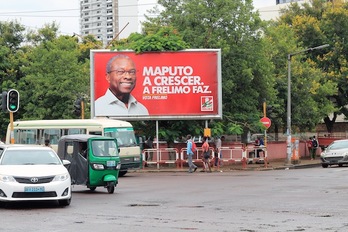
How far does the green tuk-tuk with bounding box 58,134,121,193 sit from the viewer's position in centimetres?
2380

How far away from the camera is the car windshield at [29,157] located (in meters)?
19.3

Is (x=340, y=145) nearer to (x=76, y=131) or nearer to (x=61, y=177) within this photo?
(x=76, y=131)

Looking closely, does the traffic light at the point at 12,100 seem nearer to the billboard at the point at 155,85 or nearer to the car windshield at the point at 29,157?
the car windshield at the point at 29,157

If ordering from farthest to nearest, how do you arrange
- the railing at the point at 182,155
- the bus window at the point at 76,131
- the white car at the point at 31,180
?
the railing at the point at 182,155 → the bus window at the point at 76,131 → the white car at the point at 31,180

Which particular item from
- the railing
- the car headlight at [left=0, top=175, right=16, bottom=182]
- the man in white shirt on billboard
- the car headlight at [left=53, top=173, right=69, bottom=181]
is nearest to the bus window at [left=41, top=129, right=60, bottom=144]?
the man in white shirt on billboard

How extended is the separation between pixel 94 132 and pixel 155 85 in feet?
20.9

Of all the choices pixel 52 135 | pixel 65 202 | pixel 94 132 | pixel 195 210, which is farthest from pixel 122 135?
pixel 195 210

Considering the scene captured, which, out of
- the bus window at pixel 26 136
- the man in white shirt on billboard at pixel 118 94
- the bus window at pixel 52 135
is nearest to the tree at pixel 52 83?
the man in white shirt on billboard at pixel 118 94

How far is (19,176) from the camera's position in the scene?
59.6ft

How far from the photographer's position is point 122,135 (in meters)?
37.3

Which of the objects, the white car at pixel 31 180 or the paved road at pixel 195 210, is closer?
the paved road at pixel 195 210

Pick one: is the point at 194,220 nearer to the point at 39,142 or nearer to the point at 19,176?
the point at 19,176

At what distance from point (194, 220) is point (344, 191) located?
8722mm

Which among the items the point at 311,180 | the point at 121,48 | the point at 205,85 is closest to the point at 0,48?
the point at 121,48
